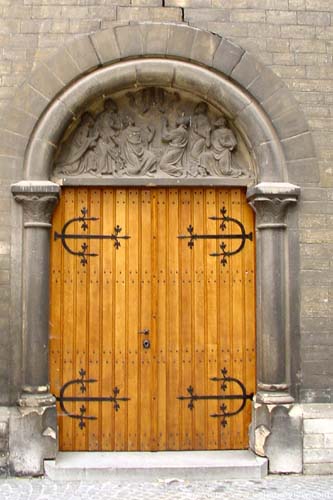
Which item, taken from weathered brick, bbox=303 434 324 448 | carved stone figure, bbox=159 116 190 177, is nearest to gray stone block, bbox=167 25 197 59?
carved stone figure, bbox=159 116 190 177

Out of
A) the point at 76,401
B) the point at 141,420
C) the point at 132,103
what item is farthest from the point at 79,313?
the point at 132,103

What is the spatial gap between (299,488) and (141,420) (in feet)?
5.15

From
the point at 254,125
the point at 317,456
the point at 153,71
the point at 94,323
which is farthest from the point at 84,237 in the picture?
the point at 317,456

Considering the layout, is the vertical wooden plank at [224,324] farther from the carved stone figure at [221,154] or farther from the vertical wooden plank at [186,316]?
the carved stone figure at [221,154]

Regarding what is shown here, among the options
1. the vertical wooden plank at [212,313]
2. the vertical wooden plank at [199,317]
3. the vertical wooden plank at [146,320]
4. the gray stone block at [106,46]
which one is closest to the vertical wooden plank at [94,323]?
the vertical wooden plank at [146,320]

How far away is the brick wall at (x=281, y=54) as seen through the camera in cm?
555

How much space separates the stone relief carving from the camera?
5.81m

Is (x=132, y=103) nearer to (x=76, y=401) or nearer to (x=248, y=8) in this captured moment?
(x=248, y=8)

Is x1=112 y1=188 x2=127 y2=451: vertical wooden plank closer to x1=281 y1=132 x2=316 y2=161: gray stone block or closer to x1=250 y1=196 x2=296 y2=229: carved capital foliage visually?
x1=250 y1=196 x2=296 y2=229: carved capital foliage

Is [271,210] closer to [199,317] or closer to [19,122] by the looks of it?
[199,317]

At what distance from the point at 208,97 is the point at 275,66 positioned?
0.70 m

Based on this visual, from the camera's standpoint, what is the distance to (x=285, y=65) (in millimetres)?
5691

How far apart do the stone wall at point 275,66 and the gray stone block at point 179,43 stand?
0.15 meters

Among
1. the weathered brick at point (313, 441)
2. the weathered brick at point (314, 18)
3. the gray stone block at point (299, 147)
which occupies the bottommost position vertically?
the weathered brick at point (313, 441)
